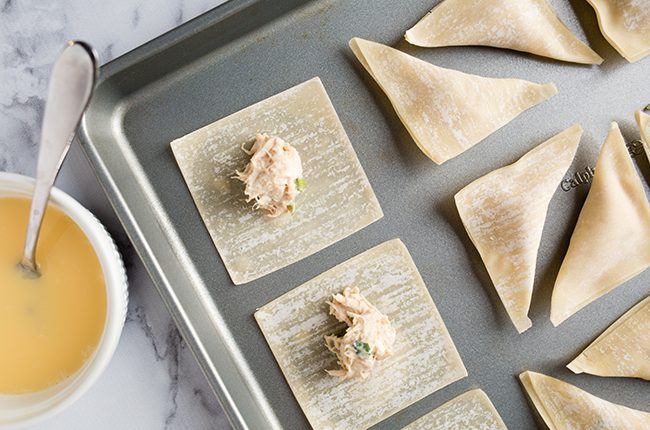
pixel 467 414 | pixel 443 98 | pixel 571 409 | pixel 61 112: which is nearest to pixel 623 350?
pixel 571 409

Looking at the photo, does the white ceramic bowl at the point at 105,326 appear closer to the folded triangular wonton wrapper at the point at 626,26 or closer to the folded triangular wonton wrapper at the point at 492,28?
the folded triangular wonton wrapper at the point at 492,28

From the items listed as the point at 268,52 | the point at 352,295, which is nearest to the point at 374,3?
the point at 268,52

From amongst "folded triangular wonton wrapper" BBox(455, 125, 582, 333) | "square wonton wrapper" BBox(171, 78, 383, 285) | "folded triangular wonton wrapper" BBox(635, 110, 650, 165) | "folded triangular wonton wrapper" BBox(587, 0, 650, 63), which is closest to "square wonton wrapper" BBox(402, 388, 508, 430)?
"folded triangular wonton wrapper" BBox(455, 125, 582, 333)

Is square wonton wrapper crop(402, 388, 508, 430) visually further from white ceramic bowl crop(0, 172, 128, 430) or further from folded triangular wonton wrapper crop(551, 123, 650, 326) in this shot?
white ceramic bowl crop(0, 172, 128, 430)

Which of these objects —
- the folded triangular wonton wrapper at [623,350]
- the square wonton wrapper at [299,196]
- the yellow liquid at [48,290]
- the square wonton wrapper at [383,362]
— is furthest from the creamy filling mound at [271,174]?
the folded triangular wonton wrapper at [623,350]

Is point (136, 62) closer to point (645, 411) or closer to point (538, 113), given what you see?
point (538, 113)
